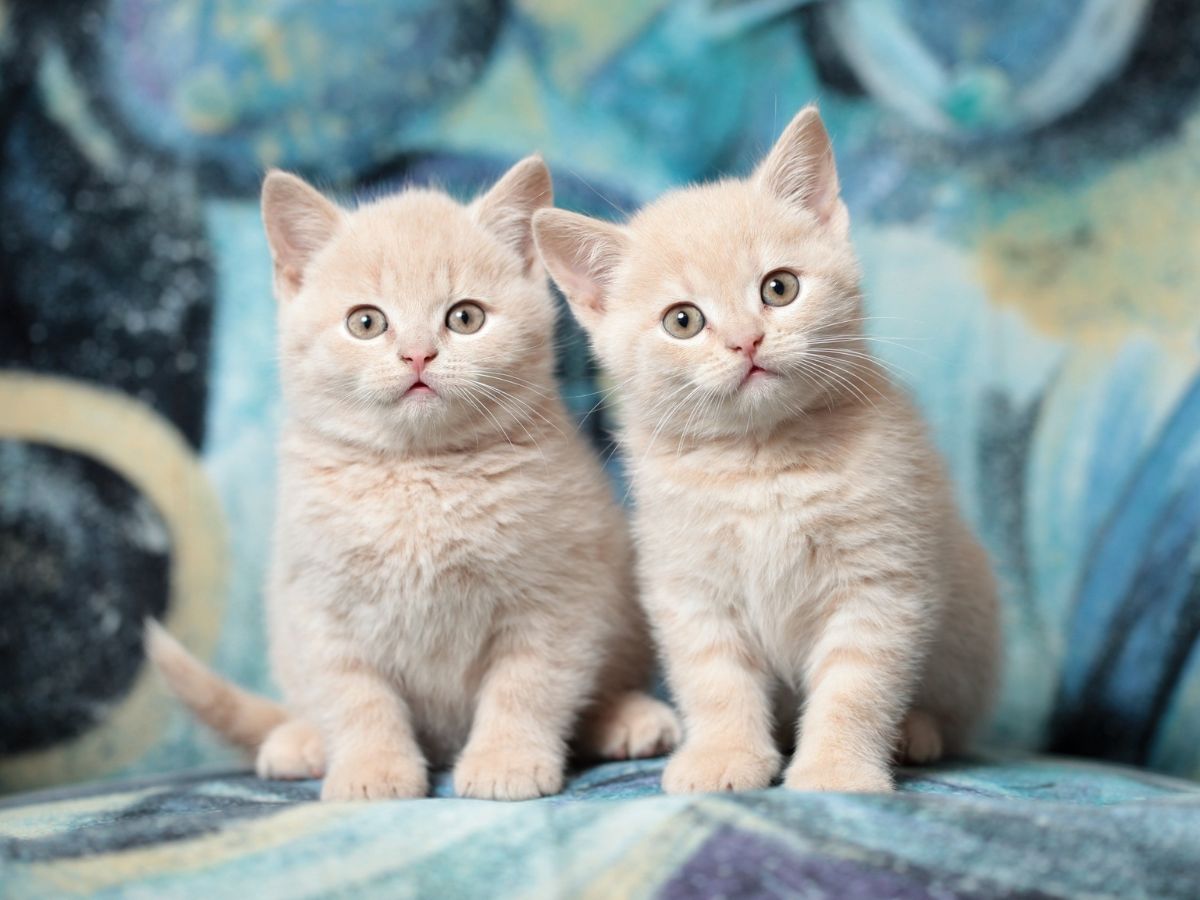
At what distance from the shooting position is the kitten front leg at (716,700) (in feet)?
4.74

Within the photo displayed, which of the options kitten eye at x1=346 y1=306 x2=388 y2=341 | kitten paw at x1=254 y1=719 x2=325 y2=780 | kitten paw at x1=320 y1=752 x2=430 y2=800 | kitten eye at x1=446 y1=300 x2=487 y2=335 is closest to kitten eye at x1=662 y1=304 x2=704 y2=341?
kitten eye at x1=446 y1=300 x2=487 y2=335

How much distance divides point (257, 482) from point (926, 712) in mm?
1270

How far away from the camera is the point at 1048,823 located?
1.20 meters

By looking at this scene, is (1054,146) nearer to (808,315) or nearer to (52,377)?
(808,315)

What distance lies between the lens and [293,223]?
5.64 feet

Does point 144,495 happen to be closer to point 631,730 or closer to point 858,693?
point 631,730

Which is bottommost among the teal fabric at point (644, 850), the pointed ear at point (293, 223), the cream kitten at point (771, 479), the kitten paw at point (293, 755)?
the teal fabric at point (644, 850)

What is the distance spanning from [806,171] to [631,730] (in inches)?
31.9

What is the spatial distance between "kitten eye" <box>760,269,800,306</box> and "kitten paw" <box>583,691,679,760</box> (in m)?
0.63

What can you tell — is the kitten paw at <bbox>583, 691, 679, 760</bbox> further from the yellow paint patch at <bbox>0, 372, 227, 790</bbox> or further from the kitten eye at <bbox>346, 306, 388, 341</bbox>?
the yellow paint patch at <bbox>0, 372, 227, 790</bbox>

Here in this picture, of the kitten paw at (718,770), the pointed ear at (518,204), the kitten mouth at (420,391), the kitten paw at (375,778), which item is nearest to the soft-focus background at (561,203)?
the pointed ear at (518,204)

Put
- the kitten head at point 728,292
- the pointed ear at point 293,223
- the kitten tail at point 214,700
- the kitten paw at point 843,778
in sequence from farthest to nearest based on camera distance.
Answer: the kitten tail at point 214,700
the pointed ear at point 293,223
the kitten head at point 728,292
the kitten paw at point 843,778

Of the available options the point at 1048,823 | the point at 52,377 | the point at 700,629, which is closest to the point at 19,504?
the point at 52,377

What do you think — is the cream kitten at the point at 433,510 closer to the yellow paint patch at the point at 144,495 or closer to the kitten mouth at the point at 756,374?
the kitten mouth at the point at 756,374
